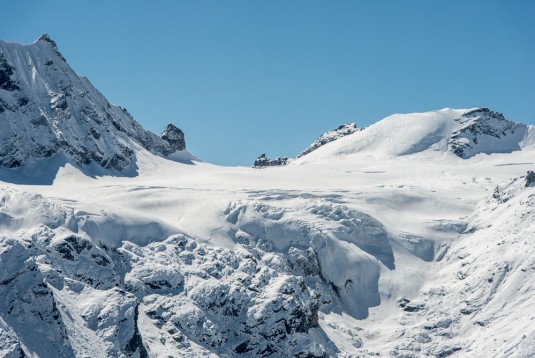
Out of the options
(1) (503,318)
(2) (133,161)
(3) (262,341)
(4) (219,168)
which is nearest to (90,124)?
(2) (133,161)

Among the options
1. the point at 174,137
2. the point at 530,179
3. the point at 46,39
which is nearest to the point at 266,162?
the point at 174,137

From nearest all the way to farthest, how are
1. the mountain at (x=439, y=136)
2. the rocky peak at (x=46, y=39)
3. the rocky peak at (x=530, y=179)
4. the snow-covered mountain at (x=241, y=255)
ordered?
the snow-covered mountain at (x=241, y=255)
the rocky peak at (x=530, y=179)
the rocky peak at (x=46, y=39)
the mountain at (x=439, y=136)

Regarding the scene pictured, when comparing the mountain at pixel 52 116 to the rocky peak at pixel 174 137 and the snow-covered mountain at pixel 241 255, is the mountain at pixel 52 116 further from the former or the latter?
the rocky peak at pixel 174 137

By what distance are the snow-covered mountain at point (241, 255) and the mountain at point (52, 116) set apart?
263 mm

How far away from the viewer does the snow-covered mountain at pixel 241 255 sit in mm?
69000

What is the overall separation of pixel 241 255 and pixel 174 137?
55101 mm

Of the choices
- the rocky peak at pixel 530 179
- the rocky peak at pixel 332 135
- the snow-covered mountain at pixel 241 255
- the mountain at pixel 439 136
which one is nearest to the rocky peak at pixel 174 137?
the snow-covered mountain at pixel 241 255

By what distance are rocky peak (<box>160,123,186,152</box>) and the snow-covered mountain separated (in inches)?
455

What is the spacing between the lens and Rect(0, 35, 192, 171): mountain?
10781cm

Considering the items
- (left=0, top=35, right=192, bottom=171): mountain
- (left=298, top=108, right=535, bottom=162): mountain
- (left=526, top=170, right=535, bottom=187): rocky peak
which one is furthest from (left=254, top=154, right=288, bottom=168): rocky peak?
(left=526, top=170, right=535, bottom=187): rocky peak

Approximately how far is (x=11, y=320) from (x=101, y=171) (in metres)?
50.9

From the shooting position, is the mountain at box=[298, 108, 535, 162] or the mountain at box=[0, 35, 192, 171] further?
the mountain at box=[298, 108, 535, 162]

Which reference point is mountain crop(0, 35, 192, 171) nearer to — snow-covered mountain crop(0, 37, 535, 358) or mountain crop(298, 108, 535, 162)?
snow-covered mountain crop(0, 37, 535, 358)

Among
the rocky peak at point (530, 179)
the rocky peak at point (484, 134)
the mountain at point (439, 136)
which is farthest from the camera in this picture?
the mountain at point (439, 136)
